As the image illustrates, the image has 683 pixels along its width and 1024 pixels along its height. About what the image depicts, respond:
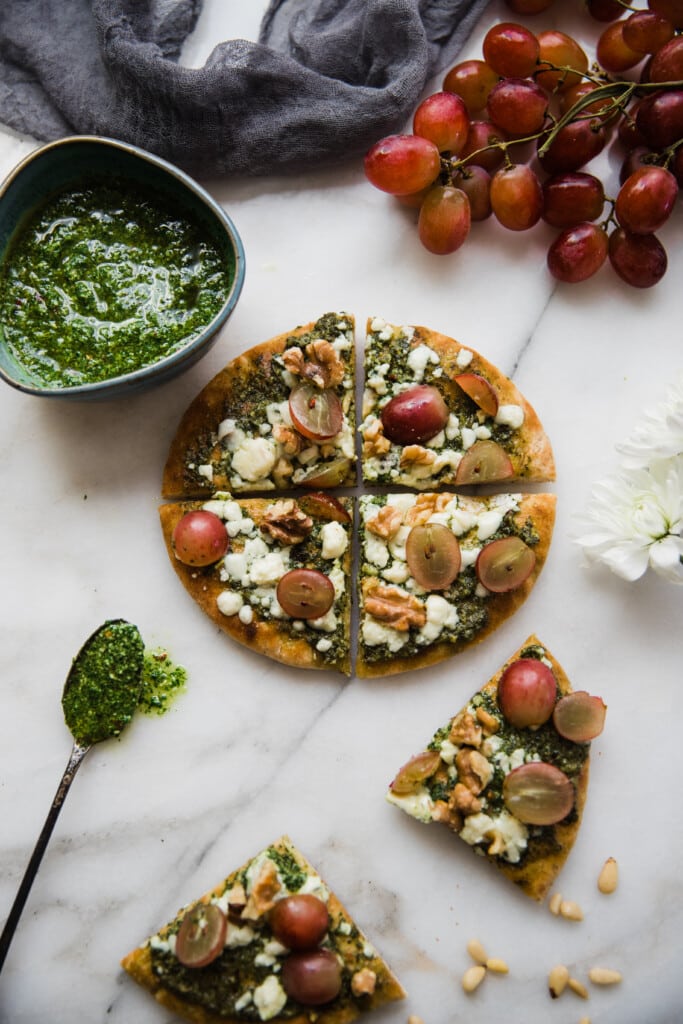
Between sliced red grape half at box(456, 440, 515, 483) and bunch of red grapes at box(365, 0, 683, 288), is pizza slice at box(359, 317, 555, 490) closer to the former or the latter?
sliced red grape half at box(456, 440, 515, 483)

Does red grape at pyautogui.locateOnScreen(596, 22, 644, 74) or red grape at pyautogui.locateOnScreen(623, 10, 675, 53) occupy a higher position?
red grape at pyautogui.locateOnScreen(623, 10, 675, 53)

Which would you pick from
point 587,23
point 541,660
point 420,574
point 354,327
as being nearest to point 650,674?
point 541,660

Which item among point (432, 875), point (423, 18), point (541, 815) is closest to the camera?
point (541, 815)

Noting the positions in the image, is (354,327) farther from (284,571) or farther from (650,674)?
(650,674)

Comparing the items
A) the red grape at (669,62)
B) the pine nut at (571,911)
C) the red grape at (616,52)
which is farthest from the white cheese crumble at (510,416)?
the pine nut at (571,911)

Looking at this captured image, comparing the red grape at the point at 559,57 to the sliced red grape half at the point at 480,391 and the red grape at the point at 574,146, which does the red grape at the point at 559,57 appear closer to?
the red grape at the point at 574,146

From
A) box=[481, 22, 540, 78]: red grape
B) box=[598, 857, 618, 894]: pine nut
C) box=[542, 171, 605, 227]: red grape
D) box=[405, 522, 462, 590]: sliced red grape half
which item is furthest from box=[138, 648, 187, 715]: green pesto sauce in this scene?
box=[481, 22, 540, 78]: red grape

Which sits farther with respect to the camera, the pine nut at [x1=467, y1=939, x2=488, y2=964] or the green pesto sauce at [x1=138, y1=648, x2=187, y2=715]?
the green pesto sauce at [x1=138, y1=648, x2=187, y2=715]
